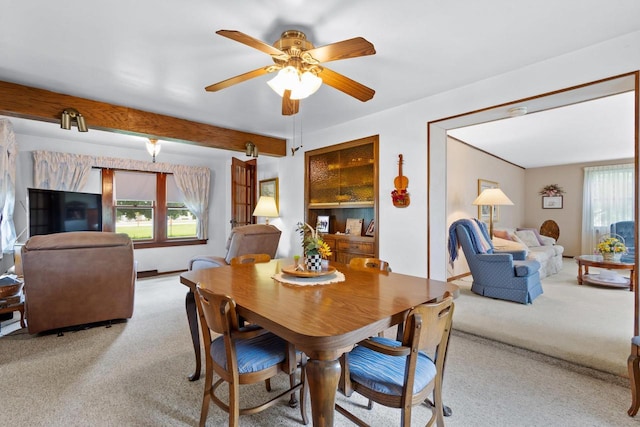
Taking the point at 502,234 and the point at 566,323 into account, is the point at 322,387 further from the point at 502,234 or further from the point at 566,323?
the point at 502,234

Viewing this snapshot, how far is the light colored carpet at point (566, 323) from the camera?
2357 mm

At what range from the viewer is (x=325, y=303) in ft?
4.63

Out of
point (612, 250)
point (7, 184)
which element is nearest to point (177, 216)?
point (7, 184)

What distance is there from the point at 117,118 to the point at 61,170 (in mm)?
2290

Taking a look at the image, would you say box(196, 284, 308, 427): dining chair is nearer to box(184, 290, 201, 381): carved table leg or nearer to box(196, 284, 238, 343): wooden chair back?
box(196, 284, 238, 343): wooden chair back

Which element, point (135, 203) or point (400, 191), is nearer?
point (400, 191)

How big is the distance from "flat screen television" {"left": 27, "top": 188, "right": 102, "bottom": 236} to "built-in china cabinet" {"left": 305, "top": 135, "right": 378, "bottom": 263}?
3334 millimetres

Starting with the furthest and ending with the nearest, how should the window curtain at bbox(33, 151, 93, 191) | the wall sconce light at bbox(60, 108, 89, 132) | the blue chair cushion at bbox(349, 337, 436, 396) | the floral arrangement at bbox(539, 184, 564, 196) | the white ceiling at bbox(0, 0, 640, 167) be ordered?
the floral arrangement at bbox(539, 184, 564, 196)
the window curtain at bbox(33, 151, 93, 191)
the wall sconce light at bbox(60, 108, 89, 132)
the white ceiling at bbox(0, 0, 640, 167)
the blue chair cushion at bbox(349, 337, 436, 396)

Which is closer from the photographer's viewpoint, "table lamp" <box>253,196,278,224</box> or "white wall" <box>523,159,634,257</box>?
"table lamp" <box>253,196,278,224</box>

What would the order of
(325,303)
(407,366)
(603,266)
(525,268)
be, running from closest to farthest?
(407,366) < (325,303) < (525,268) < (603,266)

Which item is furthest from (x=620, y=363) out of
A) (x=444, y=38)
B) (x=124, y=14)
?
(x=124, y=14)

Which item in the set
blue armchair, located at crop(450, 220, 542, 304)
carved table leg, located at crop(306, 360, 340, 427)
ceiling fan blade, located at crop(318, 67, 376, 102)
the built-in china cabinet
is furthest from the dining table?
blue armchair, located at crop(450, 220, 542, 304)

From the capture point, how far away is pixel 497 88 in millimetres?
2600

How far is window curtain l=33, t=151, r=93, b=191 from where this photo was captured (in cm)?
450
